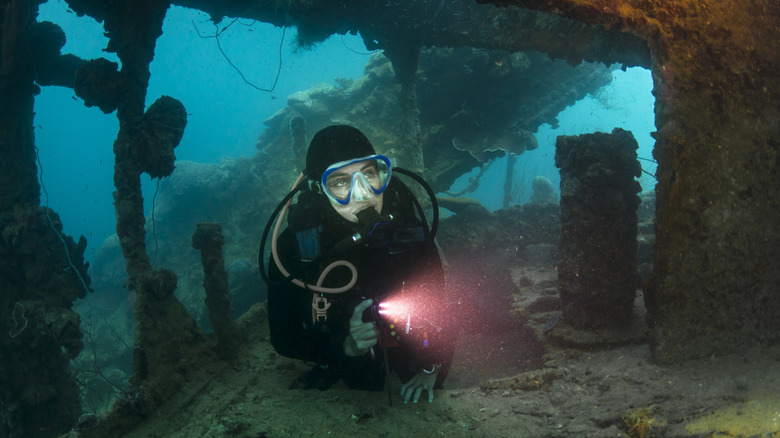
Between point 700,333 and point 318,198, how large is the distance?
2.96m

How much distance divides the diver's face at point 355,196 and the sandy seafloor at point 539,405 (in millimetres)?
1489

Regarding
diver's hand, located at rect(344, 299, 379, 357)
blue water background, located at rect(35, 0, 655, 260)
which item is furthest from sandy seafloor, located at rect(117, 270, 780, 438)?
blue water background, located at rect(35, 0, 655, 260)

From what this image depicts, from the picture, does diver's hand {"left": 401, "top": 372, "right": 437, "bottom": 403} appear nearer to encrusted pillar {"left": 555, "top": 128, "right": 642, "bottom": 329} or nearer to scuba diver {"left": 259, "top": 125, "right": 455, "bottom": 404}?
scuba diver {"left": 259, "top": 125, "right": 455, "bottom": 404}

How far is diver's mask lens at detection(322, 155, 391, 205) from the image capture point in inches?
107

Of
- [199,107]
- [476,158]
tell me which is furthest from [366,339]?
[199,107]

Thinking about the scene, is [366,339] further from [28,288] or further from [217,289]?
[28,288]

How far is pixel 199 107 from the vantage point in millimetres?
125875

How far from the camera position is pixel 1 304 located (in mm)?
4699

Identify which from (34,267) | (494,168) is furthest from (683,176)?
(494,168)

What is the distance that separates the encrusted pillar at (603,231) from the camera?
3561 mm

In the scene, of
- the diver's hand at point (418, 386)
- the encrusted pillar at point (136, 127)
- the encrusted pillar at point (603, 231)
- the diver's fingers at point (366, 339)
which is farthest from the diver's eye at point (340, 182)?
the encrusted pillar at point (603, 231)

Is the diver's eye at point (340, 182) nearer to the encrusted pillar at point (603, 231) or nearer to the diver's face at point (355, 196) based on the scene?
the diver's face at point (355, 196)

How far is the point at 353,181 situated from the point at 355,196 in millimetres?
125

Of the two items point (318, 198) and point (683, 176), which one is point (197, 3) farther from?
point (683, 176)
